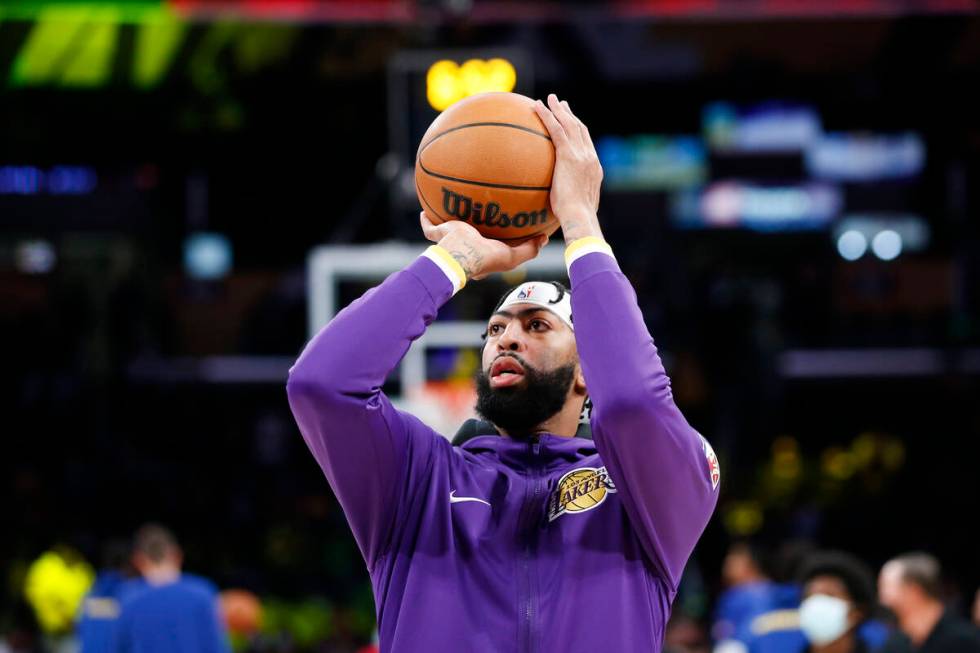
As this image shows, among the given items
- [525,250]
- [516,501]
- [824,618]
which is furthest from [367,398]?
[824,618]

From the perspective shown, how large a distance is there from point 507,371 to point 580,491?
317 mm

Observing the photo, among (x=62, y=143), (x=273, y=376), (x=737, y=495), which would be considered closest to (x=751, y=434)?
(x=737, y=495)

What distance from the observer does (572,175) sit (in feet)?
8.96

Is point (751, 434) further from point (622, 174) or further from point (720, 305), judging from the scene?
point (622, 174)

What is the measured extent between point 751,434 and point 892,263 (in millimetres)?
3124

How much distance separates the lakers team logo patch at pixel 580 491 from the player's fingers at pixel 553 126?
676 millimetres

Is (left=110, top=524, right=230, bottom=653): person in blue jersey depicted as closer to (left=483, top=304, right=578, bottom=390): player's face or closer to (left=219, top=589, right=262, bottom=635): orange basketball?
(left=219, top=589, right=262, bottom=635): orange basketball

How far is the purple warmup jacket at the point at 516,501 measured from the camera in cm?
248


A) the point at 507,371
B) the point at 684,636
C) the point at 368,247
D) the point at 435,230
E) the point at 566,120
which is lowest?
the point at 684,636

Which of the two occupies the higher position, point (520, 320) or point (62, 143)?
point (62, 143)

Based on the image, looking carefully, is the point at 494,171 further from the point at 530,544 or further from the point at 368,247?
the point at 368,247

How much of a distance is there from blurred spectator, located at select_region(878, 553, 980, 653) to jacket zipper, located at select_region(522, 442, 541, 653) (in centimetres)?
358

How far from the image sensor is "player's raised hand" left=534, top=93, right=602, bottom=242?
267 cm

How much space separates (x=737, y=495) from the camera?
585 inches
